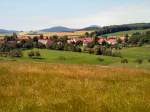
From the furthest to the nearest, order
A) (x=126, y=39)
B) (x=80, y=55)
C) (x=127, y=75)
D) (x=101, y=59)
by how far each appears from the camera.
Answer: (x=126, y=39)
(x=80, y=55)
(x=101, y=59)
(x=127, y=75)

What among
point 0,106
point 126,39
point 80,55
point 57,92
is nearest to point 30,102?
point 0,106

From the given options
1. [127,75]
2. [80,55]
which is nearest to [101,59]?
[80,55]

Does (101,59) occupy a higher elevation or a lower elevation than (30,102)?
lower

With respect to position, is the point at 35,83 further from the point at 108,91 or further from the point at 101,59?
the point at 101,59

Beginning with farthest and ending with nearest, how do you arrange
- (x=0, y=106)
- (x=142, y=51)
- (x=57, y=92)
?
(x=142, y=51) → (x=57, y=92) → (x=0, y=106)

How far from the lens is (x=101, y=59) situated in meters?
94.2

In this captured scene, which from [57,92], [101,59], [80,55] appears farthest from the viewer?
[80,55]

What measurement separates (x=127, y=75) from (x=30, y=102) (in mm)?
7977

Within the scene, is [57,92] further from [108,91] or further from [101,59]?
[101,59]

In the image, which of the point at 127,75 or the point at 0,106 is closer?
the point at 0,106

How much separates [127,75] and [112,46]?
13834cm

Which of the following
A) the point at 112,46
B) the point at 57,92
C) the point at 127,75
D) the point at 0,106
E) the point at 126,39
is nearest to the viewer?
the point at 0,106

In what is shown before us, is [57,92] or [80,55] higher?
[57,92]

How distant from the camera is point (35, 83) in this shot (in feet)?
39.0
